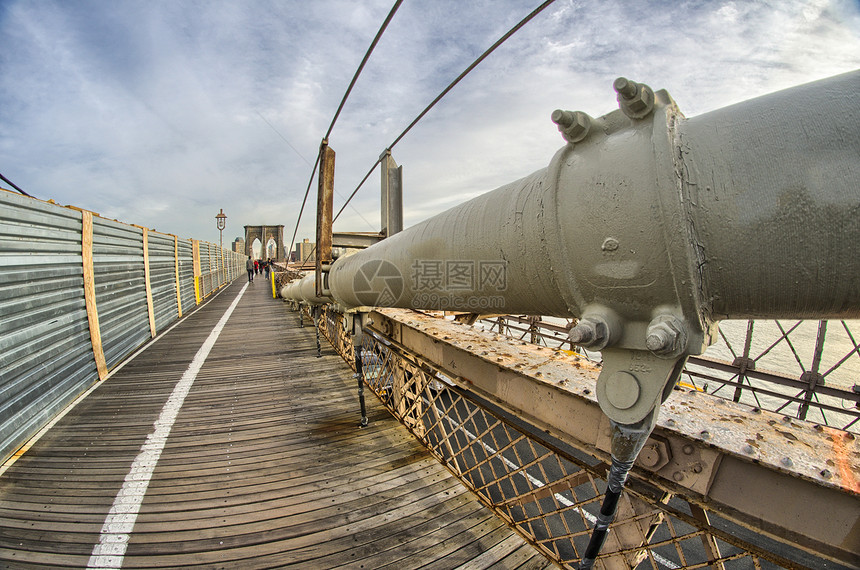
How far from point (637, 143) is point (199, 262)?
799 inches

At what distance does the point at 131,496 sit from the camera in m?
3.61

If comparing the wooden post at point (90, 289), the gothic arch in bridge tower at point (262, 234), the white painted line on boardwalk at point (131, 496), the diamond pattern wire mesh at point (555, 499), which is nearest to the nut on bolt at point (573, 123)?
the diamond pattern wire mesh at point (555, 499)

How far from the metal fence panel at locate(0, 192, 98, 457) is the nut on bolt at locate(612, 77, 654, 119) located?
671cm

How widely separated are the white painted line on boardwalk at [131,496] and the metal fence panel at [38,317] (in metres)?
1.45

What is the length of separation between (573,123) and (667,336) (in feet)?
2.06

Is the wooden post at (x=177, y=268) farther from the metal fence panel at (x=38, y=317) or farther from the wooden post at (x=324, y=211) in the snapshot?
the wooden post at (x=324, y=211)

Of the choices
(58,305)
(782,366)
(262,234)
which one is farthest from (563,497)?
(262,234)

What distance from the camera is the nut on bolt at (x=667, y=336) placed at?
32.2 inches

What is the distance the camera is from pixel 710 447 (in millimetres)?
1782

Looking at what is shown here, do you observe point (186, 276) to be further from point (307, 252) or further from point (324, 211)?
point (324, 211)

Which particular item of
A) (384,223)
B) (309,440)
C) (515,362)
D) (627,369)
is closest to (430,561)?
(515,362)

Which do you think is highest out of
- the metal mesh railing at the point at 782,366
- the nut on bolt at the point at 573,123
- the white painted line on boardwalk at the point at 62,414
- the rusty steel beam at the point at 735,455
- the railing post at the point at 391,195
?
the railing post at the point at 391,195

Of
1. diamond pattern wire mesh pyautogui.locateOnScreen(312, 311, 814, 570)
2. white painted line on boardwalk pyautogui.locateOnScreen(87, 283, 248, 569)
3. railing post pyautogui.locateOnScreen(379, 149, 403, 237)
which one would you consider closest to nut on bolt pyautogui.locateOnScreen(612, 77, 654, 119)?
diamond pattern wire mesh pyautogui.locateOnScreen(312, 311, 814, 570)

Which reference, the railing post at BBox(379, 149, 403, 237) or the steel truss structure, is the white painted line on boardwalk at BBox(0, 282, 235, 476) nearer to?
the steel truss structure
